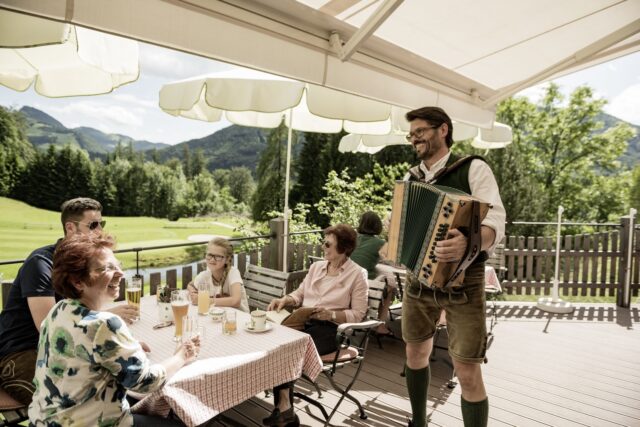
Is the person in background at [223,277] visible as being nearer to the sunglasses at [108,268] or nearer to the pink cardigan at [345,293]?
the pink cardigan at [345,293]

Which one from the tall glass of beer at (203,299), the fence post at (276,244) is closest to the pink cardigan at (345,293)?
the tall glass of beer at (203,299)

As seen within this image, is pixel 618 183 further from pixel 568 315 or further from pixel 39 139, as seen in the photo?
→ pixel 39 139

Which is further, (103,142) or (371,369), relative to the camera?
(103,142)

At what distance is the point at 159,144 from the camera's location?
123ft

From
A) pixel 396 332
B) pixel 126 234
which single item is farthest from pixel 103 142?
pixel 396 332

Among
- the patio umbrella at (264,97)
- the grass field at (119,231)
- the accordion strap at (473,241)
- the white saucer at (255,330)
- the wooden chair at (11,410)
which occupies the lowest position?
the grass field at (119,231)

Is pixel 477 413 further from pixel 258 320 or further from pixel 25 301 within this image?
pixel 25 301

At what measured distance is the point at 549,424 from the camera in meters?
2.94

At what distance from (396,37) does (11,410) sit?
3226mm

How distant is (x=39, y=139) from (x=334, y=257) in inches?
1267

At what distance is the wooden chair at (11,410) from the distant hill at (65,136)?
3087 cm

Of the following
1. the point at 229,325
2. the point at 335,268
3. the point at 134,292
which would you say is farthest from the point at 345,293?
the point at 134,292

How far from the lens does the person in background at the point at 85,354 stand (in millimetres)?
1423

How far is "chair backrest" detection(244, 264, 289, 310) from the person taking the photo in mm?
3555
